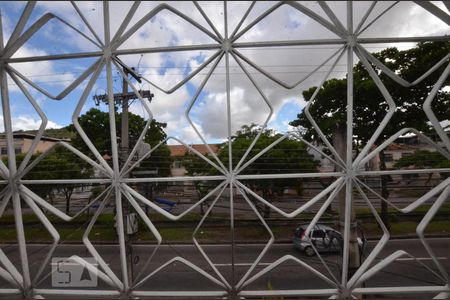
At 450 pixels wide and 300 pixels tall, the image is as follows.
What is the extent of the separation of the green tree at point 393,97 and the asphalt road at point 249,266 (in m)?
2.27

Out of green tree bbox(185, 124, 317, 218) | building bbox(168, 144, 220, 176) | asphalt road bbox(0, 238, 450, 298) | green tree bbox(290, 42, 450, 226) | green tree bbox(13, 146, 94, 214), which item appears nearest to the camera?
asphalt road bbox(0, 238, 450, 298)

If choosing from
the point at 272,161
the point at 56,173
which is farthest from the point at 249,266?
the point at 56,173

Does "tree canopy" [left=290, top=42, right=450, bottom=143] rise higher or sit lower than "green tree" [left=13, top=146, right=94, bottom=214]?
higher

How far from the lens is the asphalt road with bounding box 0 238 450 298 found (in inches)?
284

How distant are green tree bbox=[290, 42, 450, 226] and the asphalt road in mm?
2271

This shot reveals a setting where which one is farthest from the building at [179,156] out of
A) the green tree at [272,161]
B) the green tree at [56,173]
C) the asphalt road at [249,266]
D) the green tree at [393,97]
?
the green tree at [393,97]

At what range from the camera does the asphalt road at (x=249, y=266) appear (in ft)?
23.7

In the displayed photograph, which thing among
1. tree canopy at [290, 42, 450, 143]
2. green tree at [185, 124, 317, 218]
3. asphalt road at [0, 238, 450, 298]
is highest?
tree canopy at [290, 42, 450, 143]

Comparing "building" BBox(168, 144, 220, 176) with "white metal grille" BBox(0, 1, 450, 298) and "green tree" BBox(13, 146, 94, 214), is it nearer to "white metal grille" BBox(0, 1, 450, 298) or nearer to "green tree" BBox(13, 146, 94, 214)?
"green tree" BBox(13, 146, 94, 214)

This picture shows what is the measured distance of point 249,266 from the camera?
28.4 ft

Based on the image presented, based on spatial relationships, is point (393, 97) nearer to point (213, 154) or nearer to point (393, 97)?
point (393, 97)

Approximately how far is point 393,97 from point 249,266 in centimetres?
805

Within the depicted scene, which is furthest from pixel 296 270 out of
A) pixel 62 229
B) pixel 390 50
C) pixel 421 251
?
pixel 62 229

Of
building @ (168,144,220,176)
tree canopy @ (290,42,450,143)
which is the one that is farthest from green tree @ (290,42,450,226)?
building @ (168,144,220,176)
